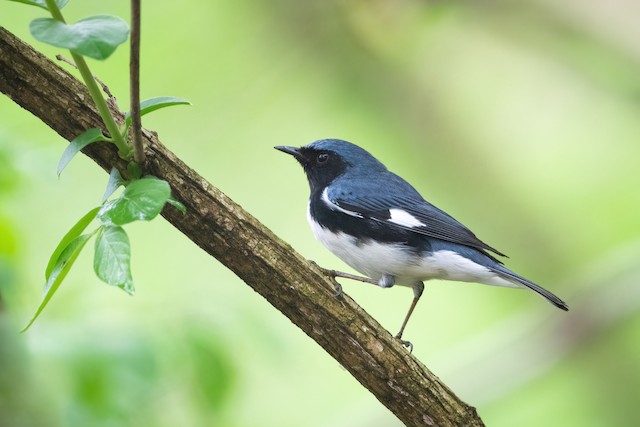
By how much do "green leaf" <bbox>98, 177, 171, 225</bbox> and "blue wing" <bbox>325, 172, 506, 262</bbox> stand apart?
185 centimetres

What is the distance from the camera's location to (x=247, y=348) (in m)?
3.53

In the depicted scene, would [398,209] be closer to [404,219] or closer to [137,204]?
[404,219]

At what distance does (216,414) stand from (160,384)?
259 millimetres

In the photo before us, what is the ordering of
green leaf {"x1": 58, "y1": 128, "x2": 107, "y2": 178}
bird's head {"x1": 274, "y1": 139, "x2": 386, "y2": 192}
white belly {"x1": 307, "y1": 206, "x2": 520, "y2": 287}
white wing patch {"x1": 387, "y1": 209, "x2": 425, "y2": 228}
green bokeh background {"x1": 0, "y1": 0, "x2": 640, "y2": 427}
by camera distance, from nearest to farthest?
green leaf {"x1": 58, "y1": 128, "x2": 107, "y2": 178}
white belly {"x1": 307, "y1": 206, "x2": 520, "y2": 287}
white wing patch {"x1": 387, "y1": 209, "x2": 425, "y2": 228}
bird's head {"x1": 274, "y1": 139, "x2": 386, "y2": 192}
green bokeh background {"x1": 0, "y1": 0, "x2": 640, "y2": 427}

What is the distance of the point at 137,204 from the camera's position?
1.92m

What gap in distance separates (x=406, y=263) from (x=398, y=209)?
0.31 m

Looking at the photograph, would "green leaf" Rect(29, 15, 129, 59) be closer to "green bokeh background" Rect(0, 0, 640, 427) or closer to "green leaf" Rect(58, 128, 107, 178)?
"green leaf" Rect(58, 128, 107, 178)

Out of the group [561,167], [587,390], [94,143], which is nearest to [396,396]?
[94,143]

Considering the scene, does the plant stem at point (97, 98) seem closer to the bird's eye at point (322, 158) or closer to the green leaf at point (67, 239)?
the green leaf at point (67, 239)

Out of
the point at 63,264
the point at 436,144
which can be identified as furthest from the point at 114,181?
the point at 436,144

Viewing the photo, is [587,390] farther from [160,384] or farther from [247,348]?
[160,384]

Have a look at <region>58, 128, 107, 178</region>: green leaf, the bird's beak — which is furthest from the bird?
<region>58, 128, 107, 178</region>: green leaf

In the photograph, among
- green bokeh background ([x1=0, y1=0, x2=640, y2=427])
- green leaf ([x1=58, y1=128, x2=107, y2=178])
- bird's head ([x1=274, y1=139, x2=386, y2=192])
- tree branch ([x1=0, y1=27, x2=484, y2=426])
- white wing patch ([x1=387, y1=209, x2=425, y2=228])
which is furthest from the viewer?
green bokeh background ([x1=0, y1=0, x2=640, y2=427])

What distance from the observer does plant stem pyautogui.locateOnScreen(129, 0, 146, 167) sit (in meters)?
1.83
